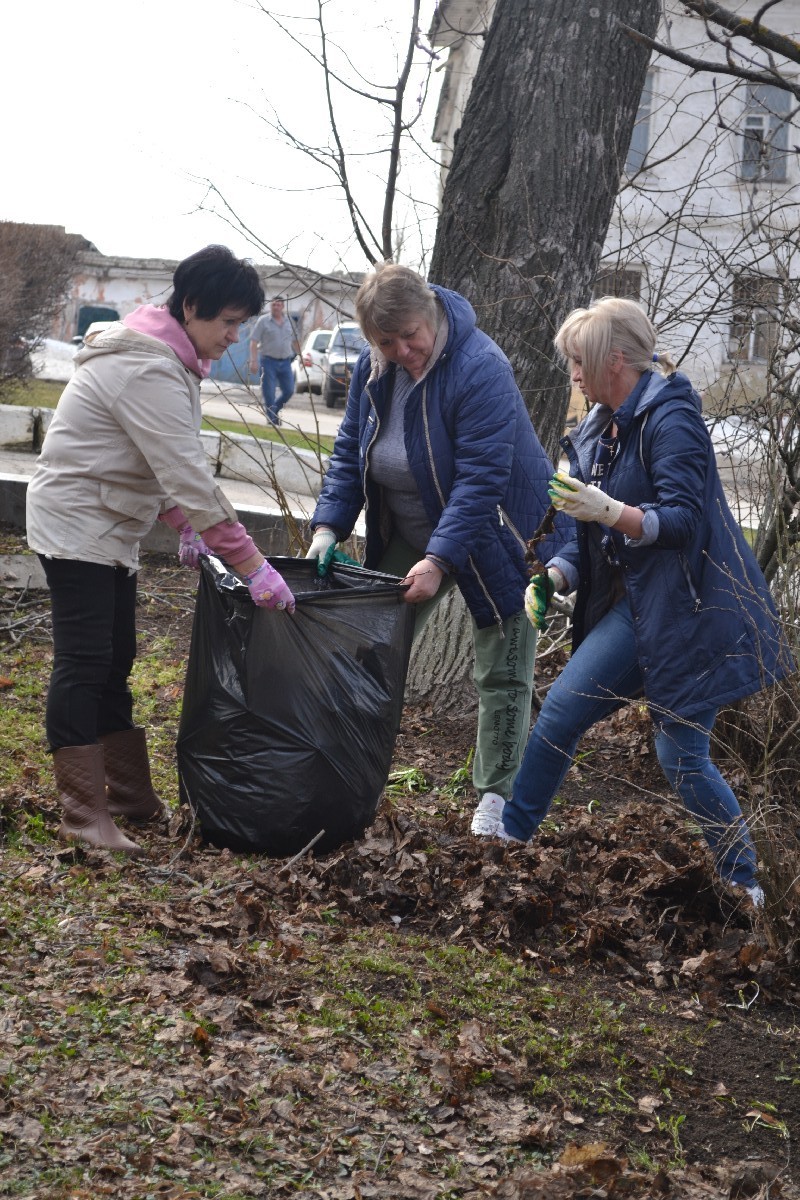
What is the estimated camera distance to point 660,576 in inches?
127

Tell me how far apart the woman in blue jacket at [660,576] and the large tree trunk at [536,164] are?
1510mm

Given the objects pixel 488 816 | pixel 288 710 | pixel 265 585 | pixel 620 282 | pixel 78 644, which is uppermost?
pixel 620 282

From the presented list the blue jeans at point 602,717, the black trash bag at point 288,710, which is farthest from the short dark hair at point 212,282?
the blue jeans at point 602,717

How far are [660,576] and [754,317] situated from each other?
2662 mm

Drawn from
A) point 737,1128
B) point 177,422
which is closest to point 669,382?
point 177,422

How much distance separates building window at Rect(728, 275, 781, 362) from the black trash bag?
226cm

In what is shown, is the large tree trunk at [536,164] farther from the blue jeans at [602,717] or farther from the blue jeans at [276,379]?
the blue jeans at [276,379]

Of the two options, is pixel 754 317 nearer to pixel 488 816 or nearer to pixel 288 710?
pixel 488 816

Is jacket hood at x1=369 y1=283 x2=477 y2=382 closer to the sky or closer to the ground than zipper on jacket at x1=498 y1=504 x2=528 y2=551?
closer to the sky

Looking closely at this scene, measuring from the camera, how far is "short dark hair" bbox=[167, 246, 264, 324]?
3.25 meters

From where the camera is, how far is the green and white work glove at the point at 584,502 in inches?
123

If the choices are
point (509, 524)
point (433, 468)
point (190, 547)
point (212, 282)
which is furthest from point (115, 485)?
point (509, 524)

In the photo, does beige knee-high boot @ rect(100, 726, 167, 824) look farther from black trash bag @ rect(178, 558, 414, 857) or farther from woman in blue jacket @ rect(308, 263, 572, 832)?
woman in blue jacket @ rect(308, 263, 572, 832)

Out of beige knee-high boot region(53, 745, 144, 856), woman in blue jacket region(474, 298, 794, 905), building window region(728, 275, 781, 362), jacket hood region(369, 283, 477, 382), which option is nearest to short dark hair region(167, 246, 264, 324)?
jacket hood region(369, 283, 477, 382)
